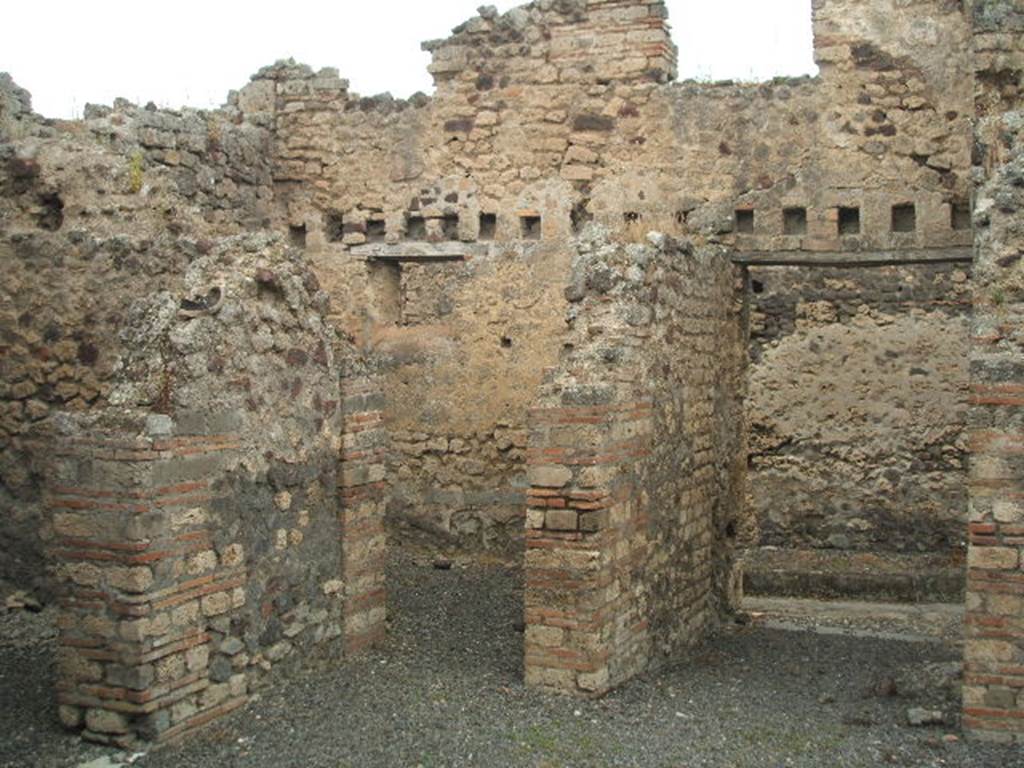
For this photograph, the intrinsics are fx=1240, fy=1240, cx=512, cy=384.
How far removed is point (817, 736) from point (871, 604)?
5.18 meters

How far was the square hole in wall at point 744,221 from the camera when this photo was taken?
35.5ft

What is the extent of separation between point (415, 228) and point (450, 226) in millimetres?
361

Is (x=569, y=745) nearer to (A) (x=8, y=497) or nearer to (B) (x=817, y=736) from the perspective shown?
(B) (x=817, y=736)

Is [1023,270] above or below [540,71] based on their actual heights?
below

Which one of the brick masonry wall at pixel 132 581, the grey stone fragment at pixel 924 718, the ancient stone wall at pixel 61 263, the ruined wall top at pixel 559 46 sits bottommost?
the grey stone fragment at pixel 924 718

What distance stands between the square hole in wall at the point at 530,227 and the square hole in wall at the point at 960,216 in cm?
360

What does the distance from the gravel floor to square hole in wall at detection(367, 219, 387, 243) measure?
4.40 m

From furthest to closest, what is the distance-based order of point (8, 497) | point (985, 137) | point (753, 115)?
point (753, 115)
point (8, 497)
point (985, 137)

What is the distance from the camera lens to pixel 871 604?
1173 cm

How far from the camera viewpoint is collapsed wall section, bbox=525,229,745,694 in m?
7.22

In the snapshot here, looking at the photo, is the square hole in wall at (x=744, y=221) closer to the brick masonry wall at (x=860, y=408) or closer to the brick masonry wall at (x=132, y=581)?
the brick masonry wall at (x=860, y=408)

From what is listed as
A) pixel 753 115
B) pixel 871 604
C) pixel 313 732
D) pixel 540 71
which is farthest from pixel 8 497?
pixel 871 604

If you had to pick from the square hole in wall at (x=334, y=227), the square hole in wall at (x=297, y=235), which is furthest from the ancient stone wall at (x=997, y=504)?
the square hole in wall at (x=297, y=235)

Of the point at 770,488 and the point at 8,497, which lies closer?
the point at 8,497
